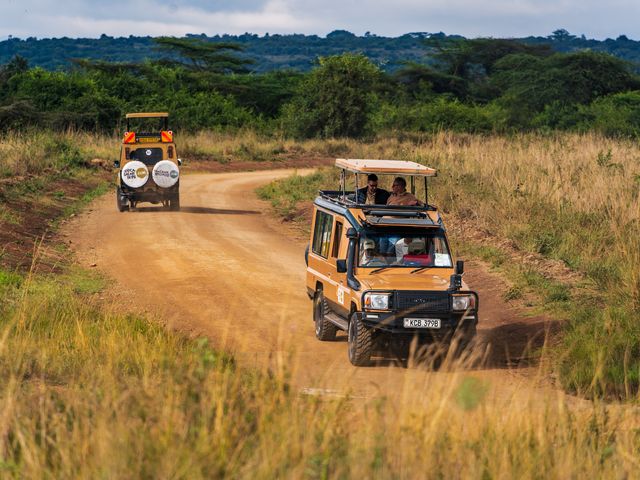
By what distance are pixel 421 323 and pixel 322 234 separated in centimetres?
295

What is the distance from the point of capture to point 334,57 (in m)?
54.8

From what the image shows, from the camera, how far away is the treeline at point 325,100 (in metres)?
52.4

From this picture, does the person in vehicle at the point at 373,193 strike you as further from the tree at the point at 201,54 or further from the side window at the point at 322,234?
the tree at the point at 201,54

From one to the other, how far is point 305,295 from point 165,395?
31.4 feet

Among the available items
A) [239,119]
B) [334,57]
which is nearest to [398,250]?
[334,57]

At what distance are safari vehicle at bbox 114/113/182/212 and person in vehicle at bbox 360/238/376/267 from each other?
1433cm

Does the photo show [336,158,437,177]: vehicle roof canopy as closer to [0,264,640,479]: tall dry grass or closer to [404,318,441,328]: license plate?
[404,318,441,328]: license plate

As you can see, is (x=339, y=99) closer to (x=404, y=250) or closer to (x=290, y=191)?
(x=290, y=191)

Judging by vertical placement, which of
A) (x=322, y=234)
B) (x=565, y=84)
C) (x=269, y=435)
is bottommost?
(x=565, y=84)

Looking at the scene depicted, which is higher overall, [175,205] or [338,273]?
[338,273]

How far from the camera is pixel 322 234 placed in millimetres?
13391

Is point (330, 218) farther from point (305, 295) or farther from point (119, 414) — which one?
point (119, 414)

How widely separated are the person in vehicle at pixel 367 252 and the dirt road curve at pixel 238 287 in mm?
1163

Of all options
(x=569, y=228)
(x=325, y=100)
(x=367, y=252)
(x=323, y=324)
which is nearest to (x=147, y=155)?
(x=569, y=228)
